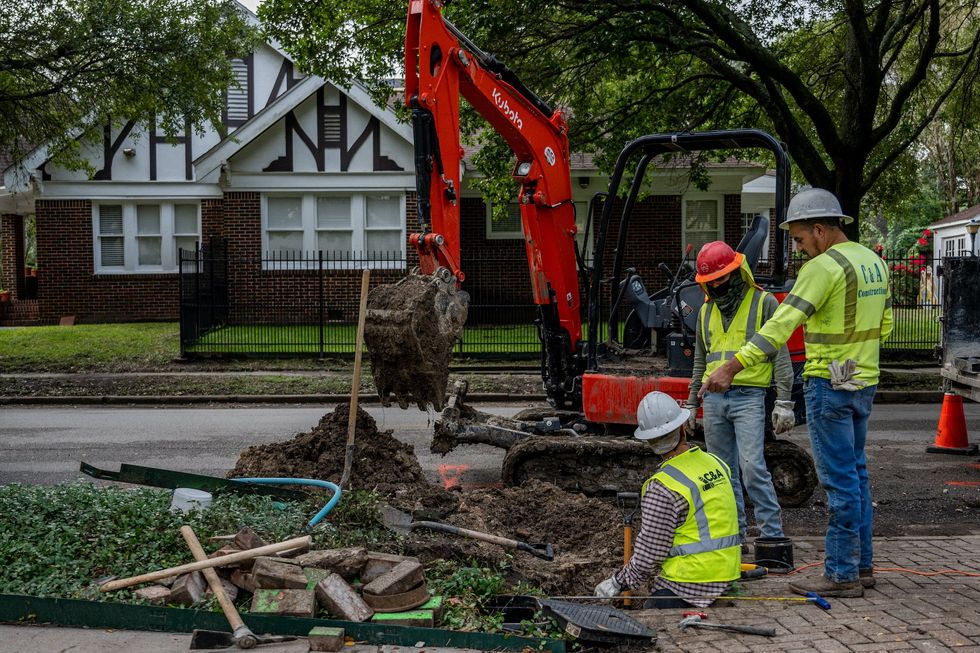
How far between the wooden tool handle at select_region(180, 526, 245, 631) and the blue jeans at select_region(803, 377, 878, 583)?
3.30m

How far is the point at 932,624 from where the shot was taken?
491 cm

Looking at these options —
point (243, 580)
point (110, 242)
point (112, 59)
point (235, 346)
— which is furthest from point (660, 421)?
point (110, 242)

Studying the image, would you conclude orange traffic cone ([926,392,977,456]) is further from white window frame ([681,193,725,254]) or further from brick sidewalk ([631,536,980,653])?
white window frame ([681,193,725,254])

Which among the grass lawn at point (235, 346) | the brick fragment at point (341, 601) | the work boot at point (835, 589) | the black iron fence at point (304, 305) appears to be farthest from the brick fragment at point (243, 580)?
the grass lawn at point (235, 346)

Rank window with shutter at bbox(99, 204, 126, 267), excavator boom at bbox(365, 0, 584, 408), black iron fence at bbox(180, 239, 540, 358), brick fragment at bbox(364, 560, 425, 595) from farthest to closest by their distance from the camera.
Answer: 1. window with shutter at bbox(99, 204, 126, 267)
2. black iron fence at bbox(180, 239, 540, 358)
3. excavator boom at bbox(365, 0, 584, 408)
4. brick fragment at bbox(364, 560, 425, 595)

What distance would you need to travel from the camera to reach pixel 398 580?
4.88 m

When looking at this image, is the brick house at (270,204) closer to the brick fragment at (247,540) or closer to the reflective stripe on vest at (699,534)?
the brick fragment at (247,540)

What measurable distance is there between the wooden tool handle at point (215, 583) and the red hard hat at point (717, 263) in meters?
3.58

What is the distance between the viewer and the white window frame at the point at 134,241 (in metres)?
25.1

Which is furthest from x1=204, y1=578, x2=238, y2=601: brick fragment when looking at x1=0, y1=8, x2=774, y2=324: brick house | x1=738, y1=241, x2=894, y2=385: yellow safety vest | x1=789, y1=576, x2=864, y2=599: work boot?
x1=0, y1=8, x2=774, y2=324: brick house

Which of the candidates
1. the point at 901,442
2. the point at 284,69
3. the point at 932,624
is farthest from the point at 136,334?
the point at 932,624

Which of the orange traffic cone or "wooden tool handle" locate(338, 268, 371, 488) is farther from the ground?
"wooden tool handle" locate(338, 268, 371, 488)

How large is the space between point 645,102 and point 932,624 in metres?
12.3

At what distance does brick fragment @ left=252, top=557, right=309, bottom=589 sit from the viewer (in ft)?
16.1
